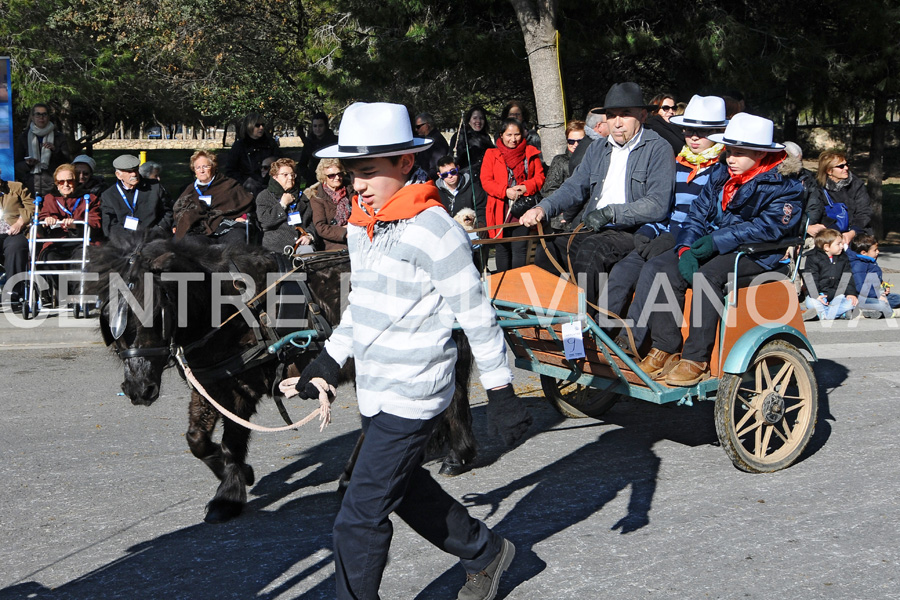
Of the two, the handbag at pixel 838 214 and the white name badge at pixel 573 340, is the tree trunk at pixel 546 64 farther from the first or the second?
the white name badge at pixel 573 340

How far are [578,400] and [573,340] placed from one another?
5.51 feet

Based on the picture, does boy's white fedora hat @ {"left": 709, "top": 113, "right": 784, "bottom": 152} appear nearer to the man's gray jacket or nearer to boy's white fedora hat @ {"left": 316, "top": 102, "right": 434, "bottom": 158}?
the man's gray jacket

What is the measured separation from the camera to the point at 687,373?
18.1 ft

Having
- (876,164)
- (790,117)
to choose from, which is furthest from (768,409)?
(790,117)

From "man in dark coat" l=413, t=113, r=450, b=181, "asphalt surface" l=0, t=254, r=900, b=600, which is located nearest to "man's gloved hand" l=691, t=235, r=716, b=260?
"asphalt surface" l=0, t=254, r=900, b=600

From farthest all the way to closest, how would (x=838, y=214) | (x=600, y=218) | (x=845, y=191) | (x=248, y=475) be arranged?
(x=845, y=191) → (x=838, y=214) → (x=600, y=218) → (x=248, y=475)

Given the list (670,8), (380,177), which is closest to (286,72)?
(670,8)

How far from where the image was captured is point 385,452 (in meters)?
3.47

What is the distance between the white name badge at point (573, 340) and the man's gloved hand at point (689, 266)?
0.77 meters

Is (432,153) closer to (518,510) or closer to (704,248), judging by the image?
(704,248)

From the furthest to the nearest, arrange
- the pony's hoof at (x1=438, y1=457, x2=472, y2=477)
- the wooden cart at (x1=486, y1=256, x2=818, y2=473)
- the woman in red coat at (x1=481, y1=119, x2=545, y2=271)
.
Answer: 1. the woman in red coat at (x1=481, y1=119, x2=545, y2=271)
2. the pony's hoof at (x1=438, y1=457, x2=472, y2=477)
3. the wooden cart at (x1=486, y1=256, x2=818, y2=473)

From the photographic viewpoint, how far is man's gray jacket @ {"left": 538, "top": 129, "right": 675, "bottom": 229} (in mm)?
5934

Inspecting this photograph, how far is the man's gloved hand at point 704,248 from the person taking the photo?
5605mm

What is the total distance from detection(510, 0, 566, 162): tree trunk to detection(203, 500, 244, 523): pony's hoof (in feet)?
28.5
